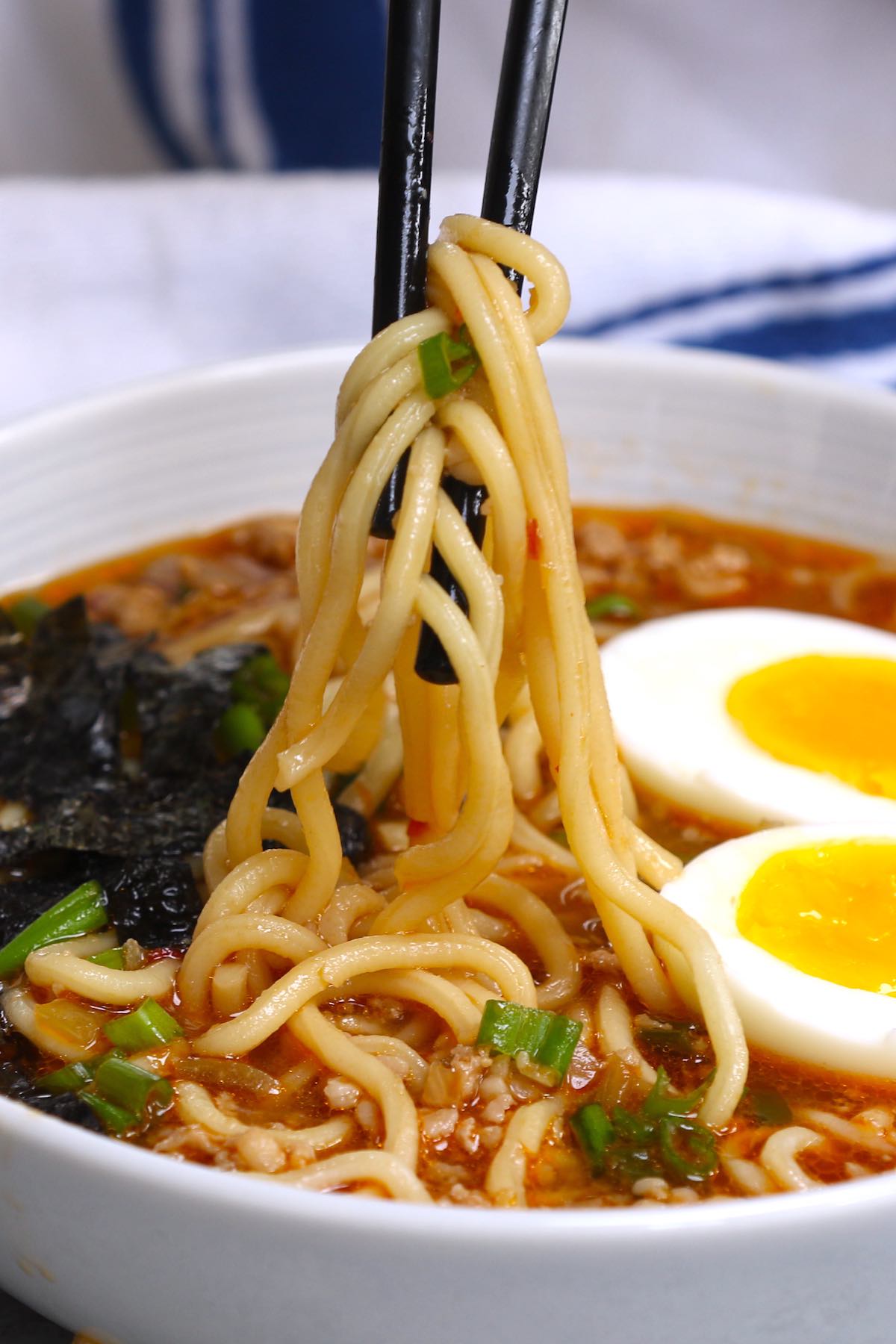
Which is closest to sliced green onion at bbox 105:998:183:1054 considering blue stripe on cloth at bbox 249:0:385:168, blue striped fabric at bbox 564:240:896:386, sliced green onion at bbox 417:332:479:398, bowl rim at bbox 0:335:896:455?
sliced green onion at bbox 417:332:479:398

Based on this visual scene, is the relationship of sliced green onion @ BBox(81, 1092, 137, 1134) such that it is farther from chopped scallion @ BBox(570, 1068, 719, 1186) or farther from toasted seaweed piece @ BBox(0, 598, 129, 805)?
toasted seaweed piece @ BBox(0, 598, 129, 805)

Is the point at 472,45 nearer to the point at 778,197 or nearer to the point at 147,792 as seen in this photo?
the point at 778,197

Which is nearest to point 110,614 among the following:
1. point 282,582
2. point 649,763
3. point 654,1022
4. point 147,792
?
point 282,582

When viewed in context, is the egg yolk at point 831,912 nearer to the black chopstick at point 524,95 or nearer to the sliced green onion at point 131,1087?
the sliced green onion at point 131,1087

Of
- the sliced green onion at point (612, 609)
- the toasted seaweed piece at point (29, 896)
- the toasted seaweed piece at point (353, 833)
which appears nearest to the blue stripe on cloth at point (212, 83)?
the sliced green onion at point (612, 609)

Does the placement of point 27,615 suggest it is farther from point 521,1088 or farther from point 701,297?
point 701,297

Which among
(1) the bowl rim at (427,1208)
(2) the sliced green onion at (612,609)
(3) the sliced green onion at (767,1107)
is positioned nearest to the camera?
(1) the bowl rim at (427,1208)

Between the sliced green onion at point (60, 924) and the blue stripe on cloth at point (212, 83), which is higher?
the blue stripe on cloth at point (212, 83)
